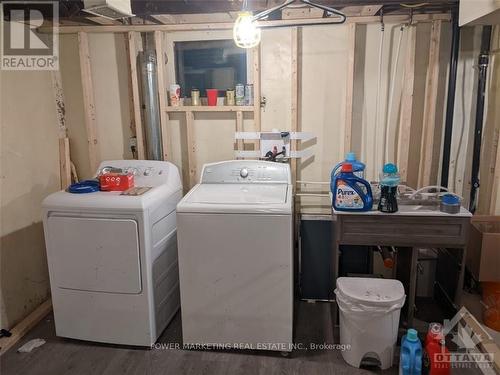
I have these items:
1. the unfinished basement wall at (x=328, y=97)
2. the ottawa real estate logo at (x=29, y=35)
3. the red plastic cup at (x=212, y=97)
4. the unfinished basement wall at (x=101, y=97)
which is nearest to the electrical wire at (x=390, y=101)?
the unfinished basement wall at (x=328, y=97)

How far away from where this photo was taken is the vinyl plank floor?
2141 millimetres

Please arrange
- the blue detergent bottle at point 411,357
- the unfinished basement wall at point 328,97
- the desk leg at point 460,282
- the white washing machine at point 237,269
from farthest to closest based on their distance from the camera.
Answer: the unfinished basement wall at point 328,97 < the desk leg at point 460,282 < the white washing machine at point 237,269 < the blue detergent bottle at point 411,357

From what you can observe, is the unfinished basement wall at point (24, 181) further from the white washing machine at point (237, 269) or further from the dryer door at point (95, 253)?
the white washing machine at point (237, 269)

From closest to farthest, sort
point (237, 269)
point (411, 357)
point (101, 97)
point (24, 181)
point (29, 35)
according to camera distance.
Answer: point (411, 357) < point (237, 269) < point (24, 181) < point (29, 35) < point (101, 97)

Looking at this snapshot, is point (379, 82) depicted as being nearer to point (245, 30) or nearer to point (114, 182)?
point (245, 30)

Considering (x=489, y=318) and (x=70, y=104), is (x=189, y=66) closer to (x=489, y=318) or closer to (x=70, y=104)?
(x=70, y=104)

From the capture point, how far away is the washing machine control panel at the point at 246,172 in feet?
8.43

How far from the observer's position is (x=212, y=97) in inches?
110

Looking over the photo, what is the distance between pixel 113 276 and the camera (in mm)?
2242

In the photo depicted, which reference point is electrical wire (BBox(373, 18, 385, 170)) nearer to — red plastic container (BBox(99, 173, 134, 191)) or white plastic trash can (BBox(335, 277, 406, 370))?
white plastic trash can (BBox(335, 277, 406, 370))

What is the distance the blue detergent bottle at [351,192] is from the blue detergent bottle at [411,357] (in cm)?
74

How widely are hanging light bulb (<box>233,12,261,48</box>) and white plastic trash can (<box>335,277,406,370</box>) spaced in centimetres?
159

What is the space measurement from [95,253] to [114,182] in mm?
442

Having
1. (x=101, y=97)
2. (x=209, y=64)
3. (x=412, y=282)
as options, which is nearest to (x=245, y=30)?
(x=209, y=64)
